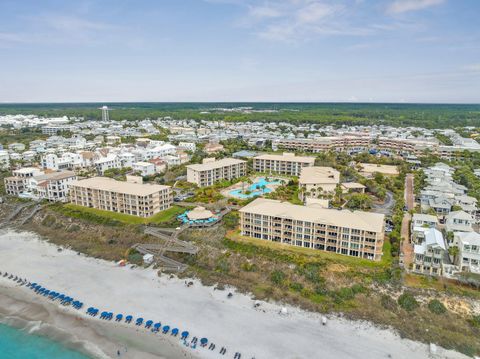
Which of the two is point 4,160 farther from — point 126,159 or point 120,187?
point 120,187

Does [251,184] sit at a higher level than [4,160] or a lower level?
lower

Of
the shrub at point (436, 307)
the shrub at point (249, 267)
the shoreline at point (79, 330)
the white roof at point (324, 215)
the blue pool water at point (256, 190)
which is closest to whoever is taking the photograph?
the shoreline at point (79, 330)

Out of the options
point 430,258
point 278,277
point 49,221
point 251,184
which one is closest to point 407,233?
point 430,258

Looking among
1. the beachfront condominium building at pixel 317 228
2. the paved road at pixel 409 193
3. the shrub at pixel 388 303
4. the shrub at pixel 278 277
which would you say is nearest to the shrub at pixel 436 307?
the shrub at pixel 388 303

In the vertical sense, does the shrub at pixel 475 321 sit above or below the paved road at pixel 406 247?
below

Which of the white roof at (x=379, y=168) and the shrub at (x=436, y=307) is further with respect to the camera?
the white roof at (x=379, y=168)

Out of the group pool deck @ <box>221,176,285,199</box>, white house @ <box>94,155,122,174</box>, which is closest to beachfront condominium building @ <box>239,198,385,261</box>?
pool deck @ <box>221,176,285,199</box>

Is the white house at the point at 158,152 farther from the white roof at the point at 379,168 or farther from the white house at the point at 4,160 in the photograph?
the white roof at the point at 379,168
